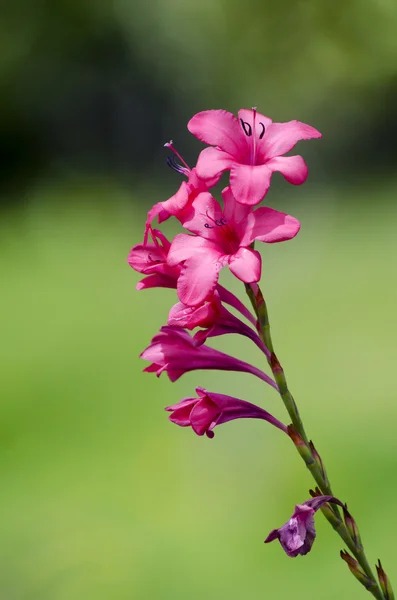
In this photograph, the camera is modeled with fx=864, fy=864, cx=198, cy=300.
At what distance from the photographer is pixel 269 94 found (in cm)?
679

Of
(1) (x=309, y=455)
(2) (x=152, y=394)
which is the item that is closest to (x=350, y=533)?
(1) (x=309, y=455)

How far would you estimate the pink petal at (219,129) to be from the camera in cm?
55

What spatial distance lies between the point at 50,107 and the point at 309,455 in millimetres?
6371

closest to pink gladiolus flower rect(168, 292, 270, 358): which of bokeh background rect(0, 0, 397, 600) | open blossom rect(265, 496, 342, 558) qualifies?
open blossom rect(265, 496, 342, 558)

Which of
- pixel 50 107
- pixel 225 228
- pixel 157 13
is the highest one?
pixel 157 13

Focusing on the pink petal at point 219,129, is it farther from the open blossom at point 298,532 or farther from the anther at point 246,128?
the open blossom at point 298,532

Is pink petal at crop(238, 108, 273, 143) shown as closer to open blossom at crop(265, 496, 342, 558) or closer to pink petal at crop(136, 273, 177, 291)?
pink petal at crop(136, 273, 177, 291)

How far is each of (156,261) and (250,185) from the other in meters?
0.10

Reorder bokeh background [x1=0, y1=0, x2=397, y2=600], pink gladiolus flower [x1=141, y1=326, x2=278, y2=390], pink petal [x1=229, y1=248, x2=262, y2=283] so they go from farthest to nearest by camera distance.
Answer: bokeh background [x1=0, y1=0, x2=397, y2=600]
pink gladiolus flower [x1=141, y1=326, x2=278, y2=390]
pink petal [x1=229, y1=248, x2=262, y2=283]

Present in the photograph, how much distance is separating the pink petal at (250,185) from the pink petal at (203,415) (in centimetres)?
15

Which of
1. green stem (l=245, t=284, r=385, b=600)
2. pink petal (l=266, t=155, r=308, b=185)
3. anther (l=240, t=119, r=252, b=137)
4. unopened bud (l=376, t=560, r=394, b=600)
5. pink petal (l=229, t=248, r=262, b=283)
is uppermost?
anther (l=240, t=119, r=252, b=137)

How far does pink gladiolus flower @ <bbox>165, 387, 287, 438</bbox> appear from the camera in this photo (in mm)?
578

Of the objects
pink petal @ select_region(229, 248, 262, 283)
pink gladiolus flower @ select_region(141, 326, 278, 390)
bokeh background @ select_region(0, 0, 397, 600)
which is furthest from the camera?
bokeh background @ select_region(0, 0, 397, 600)

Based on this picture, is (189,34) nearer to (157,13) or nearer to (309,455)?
(157,13)
